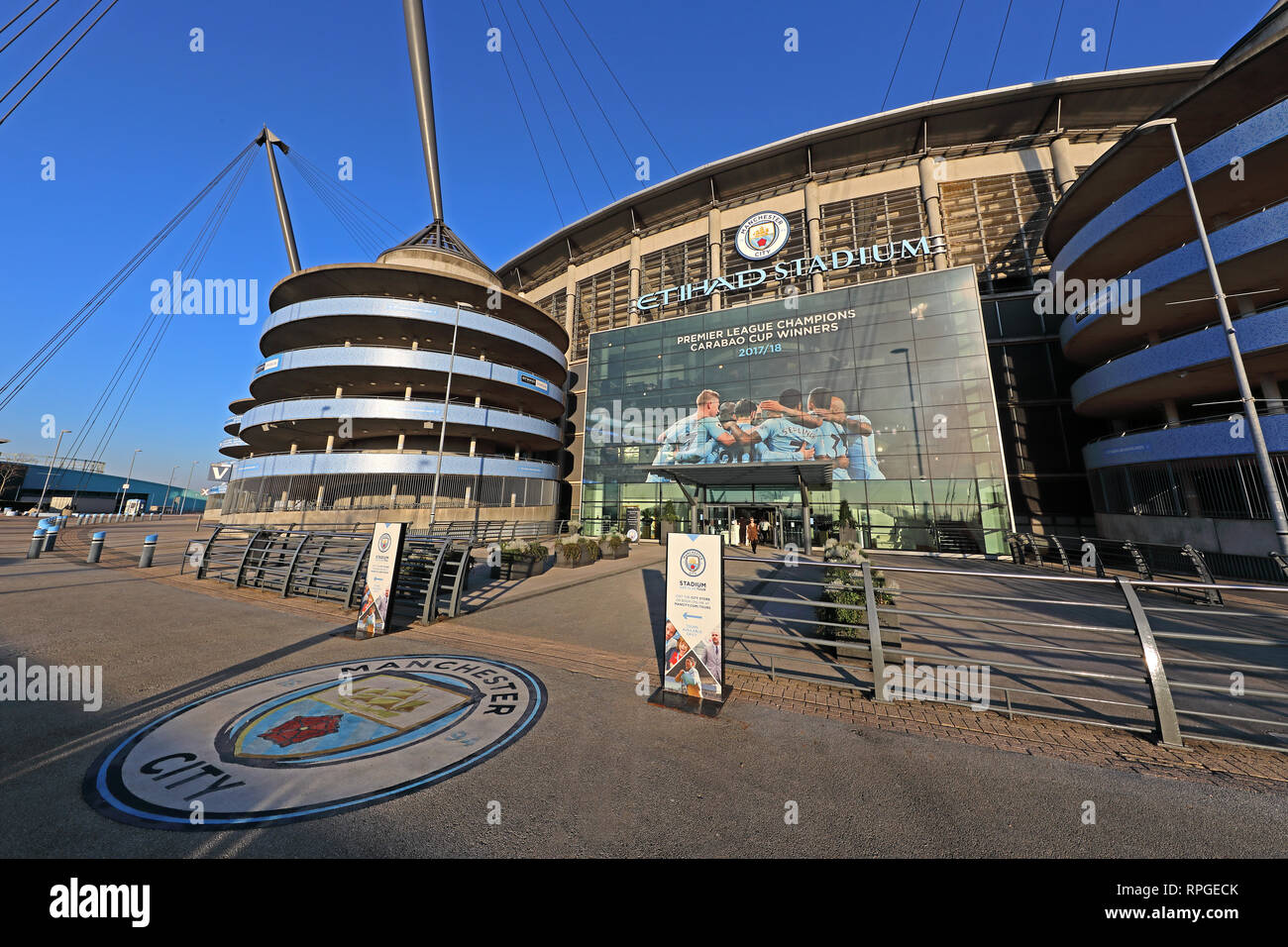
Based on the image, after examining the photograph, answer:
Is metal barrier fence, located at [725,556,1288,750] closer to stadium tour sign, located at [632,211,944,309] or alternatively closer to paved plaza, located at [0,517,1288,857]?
paved plaza, located at [0,517,1288,857]

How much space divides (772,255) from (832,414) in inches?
529

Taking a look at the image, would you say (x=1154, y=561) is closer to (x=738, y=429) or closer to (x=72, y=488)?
(x=738, y=429)

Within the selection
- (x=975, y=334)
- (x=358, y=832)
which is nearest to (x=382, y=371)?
(x=358, y=832)

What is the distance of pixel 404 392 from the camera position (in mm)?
33531

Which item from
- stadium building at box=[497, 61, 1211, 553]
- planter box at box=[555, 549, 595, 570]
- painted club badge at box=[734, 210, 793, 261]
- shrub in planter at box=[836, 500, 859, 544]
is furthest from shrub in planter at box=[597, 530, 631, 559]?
painted club badge at box=[734, 210, 793, 261]

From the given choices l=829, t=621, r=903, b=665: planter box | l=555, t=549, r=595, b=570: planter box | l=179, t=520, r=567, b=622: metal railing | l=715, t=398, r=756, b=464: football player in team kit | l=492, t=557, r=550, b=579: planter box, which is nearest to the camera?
l=829, t=621, r=903, b=665: planter box

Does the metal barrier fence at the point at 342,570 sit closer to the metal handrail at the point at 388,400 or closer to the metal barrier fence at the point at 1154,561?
the metal handrail at the point at 388,400

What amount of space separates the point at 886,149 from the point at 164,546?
164 ft

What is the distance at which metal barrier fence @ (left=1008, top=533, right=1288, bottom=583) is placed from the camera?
12625mm

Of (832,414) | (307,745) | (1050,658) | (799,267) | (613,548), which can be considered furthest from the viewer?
(799,267)

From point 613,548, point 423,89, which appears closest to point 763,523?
point 613,548

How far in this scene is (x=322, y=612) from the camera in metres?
8.54

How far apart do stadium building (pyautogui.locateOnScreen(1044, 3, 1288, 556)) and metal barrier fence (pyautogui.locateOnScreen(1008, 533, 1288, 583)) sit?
0.48m
